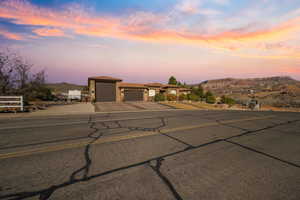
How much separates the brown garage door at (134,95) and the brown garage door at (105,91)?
2381mm

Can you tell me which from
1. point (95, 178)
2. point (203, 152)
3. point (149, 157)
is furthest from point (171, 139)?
point (95, 178)

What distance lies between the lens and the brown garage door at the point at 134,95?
2469 centimetres

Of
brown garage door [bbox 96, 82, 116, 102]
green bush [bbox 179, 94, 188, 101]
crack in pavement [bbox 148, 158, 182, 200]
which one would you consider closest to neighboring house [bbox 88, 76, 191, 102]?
brown garage door [bbox 96, 82, 116, 102]

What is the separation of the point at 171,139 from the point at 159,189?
2565 millimetres

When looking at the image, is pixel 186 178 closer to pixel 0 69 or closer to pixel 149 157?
pixel 149 157

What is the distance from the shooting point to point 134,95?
25391 millimetres

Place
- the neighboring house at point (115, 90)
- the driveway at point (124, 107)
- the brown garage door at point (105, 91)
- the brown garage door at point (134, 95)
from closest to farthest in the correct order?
the driveway at point (124, 107) < the neighboring house at point (115, 90) < the brown garage door at point (105, 91) < the brown garage door at point (134, 95)

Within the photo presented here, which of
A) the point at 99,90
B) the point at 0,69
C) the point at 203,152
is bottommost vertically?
the point at 203,152

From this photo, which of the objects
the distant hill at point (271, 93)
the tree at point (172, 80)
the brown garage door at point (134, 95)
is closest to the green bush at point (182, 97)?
the brown garage door at point (134, 95)

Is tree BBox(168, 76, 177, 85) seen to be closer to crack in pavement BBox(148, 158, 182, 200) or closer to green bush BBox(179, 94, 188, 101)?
green bush BBox(179, 94, 188, 101)

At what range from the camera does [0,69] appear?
13.0 meters

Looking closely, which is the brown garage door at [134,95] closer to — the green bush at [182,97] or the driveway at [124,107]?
the driveway at [124,107]

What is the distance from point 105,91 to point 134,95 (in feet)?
18.8

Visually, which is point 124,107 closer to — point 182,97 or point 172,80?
point 182,97
